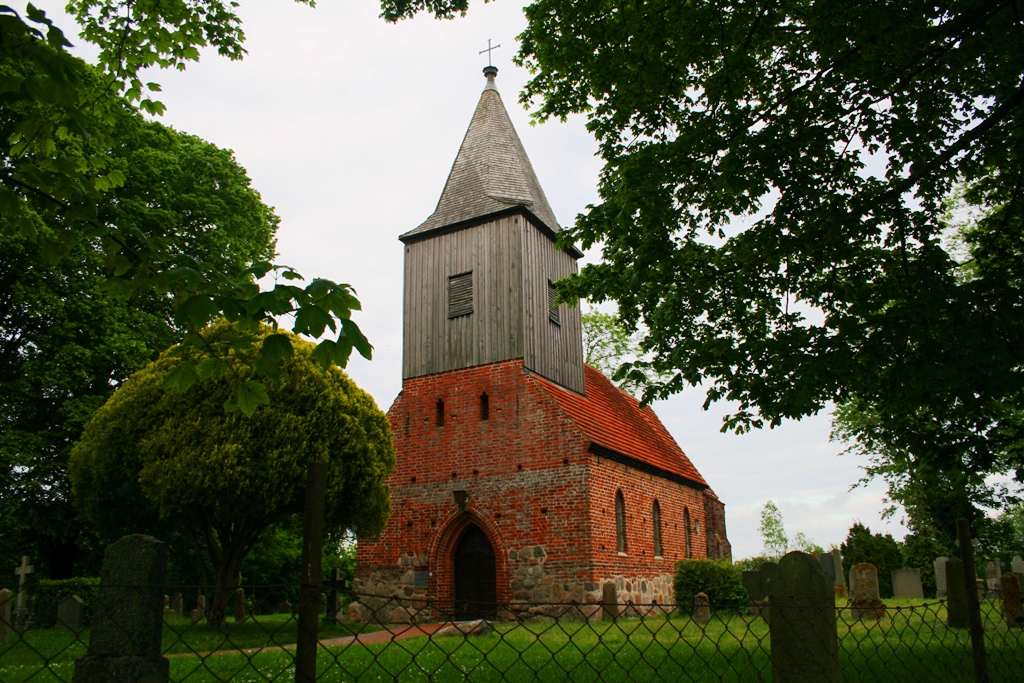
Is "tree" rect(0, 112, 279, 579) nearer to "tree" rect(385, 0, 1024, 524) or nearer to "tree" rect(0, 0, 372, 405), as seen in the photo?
"tree" rect(385, 0, 1024, 524)

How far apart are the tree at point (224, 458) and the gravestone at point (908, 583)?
16.5 meters

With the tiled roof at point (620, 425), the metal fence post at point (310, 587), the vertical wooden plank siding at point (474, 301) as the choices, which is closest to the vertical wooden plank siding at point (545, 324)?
the vertical wooden plank siding at point (474, 301)

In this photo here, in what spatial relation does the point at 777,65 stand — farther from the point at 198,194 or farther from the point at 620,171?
the point at 198,194

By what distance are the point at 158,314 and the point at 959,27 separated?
19595mm

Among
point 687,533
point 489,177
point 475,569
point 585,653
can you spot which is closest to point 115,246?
point 585,653

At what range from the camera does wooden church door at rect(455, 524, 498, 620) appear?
57.2 ft

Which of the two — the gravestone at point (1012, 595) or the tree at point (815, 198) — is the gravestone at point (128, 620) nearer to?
the tree at point (815, 198)

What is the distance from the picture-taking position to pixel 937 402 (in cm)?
737

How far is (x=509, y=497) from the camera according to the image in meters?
17.3

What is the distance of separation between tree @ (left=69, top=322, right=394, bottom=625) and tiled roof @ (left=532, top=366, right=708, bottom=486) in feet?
16.5

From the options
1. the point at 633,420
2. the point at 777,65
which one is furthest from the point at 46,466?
the point at 777,65

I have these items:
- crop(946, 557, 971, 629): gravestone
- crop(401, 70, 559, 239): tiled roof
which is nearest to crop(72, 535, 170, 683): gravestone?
crop(946, 557, 971, 629): gravestone

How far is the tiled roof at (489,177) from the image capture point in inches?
796

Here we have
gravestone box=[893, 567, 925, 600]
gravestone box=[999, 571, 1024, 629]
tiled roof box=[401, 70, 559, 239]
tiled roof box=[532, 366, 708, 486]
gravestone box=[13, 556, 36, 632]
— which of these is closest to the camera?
gravestone box=[999, 571, 1024, 629]
